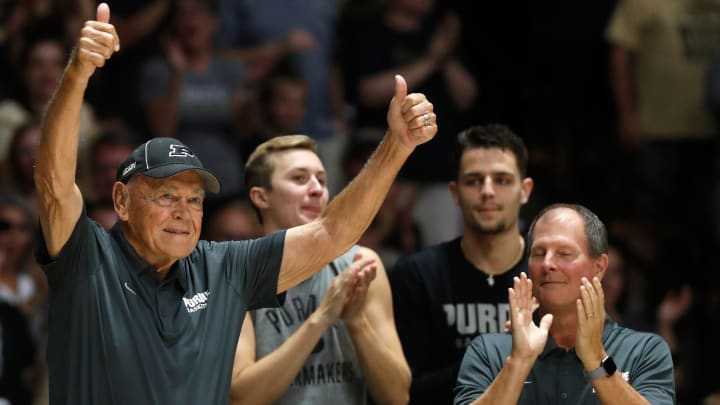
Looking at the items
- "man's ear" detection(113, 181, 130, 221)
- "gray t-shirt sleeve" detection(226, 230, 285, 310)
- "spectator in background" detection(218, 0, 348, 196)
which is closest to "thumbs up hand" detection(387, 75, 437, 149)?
"gray t-shirt sleeve" detection(226, 230, 285, 310)

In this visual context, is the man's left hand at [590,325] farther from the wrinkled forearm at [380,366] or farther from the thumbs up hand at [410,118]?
the wrinkled forearm at [380,366]

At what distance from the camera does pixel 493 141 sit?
19.5ft

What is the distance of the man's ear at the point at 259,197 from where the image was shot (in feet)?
19.2

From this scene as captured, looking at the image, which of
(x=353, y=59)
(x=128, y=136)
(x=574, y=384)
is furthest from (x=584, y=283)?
(x=353, y=59)

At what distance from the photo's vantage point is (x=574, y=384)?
4.82 m

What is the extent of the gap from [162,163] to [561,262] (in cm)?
148

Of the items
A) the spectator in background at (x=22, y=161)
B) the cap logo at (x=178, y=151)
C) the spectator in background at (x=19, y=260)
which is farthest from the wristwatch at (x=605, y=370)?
the spectator in background at (x=22, y=161)

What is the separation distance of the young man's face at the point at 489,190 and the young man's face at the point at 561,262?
82cm

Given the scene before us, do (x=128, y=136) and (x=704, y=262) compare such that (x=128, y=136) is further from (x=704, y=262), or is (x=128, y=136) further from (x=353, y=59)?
(x=704, y=262)

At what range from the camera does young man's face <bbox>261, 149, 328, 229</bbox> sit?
5.78 m

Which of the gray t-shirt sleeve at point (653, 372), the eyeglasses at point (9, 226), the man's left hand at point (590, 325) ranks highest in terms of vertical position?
the eyeglasses at point (9, 226)

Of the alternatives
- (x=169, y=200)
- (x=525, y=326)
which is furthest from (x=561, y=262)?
(x=169, y=200)

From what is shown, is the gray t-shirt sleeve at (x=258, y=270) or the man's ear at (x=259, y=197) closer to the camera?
the gray t-shirt sleeve at (x=258, y=270)

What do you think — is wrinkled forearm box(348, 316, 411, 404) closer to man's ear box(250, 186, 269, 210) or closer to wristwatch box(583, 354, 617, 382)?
man's ear box(250, 186, 269, 210)
